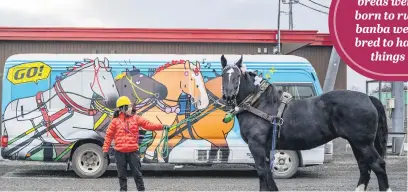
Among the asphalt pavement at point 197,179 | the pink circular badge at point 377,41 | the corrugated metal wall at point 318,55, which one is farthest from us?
the corrugated metal wall at point 318,55

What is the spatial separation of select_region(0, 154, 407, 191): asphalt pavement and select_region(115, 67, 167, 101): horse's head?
1897 millimetres

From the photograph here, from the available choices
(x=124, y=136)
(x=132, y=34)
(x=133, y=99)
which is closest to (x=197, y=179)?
(x=133, y=99)

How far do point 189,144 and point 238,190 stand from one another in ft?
7.08

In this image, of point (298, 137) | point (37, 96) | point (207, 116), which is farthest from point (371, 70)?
point (37, 96)

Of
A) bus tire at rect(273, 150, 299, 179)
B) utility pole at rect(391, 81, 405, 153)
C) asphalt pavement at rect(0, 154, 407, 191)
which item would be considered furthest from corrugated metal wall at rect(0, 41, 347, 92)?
bus tire at rect(273, 150, 299, 179)

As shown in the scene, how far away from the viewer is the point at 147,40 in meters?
22.9

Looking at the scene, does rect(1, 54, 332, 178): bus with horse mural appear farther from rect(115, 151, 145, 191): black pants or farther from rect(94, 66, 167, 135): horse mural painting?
rect(115, 151, 145, 191): black pants

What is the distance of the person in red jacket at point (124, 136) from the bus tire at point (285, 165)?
169 inches

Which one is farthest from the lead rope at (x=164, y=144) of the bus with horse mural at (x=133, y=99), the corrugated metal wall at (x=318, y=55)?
the corrugated metal wall at (x=318, y=55)

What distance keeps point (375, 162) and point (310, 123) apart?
41.6 inches

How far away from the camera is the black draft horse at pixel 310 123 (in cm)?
834

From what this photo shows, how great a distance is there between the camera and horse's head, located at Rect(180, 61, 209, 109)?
13.2 metres

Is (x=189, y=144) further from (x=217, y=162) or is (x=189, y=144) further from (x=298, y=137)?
(x=298, y=137)

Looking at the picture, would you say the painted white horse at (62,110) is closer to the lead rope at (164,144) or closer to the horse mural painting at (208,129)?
the lead rope at (164,144)
